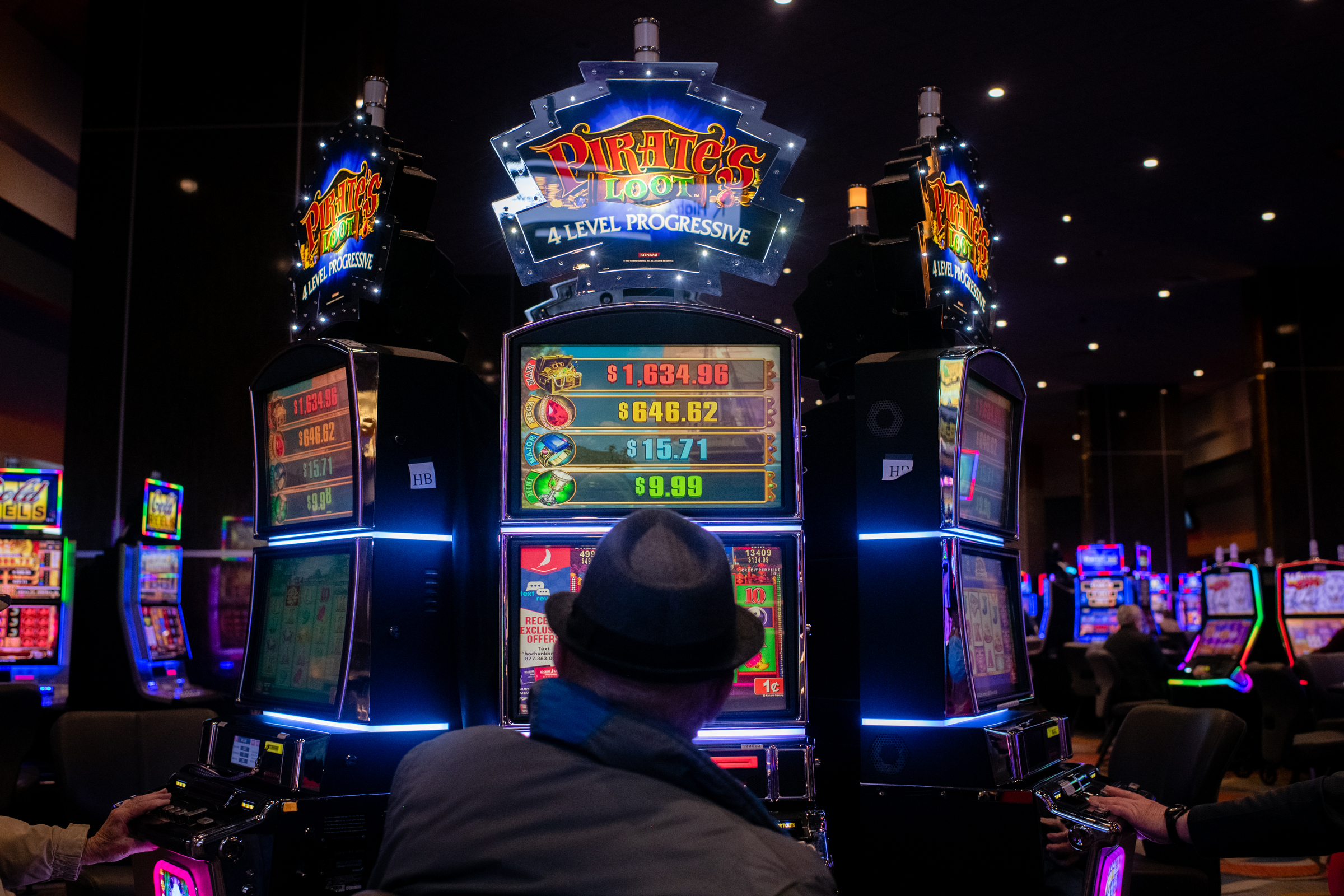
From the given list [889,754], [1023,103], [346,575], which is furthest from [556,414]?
[1023,103]

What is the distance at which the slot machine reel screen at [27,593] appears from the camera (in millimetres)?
5875

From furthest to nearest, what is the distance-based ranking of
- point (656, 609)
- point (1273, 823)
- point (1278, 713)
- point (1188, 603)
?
point (1188, 603)
point (1278, 713)
point (1273, 823)
point (656, 609)

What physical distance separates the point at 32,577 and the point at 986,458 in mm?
5383

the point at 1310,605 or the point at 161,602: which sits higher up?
the point at 161,602

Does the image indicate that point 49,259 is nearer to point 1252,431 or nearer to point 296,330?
point 296,330

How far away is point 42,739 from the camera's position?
17.2ft

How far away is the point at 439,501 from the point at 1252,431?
33.9ft

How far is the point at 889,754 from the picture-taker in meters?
2.68

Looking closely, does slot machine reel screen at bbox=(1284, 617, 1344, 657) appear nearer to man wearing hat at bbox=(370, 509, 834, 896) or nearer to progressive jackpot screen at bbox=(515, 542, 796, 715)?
progressive jackpot screen at bbox=(515, 542, 796, 715)

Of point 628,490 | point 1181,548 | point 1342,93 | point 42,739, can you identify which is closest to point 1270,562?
point 1342,93

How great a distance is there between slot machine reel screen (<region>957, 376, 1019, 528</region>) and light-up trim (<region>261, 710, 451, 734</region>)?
1.45m

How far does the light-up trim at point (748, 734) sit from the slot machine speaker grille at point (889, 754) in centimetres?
31

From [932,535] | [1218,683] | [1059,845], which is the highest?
[932,535]

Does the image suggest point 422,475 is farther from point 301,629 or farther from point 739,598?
point 739,598
